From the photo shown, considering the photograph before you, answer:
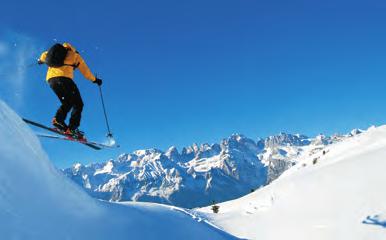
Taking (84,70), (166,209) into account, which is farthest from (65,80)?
(166,209)

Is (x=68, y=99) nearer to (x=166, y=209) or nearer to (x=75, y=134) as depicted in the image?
(x=75, y=134)

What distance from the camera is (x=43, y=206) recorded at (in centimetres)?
753

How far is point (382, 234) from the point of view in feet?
55.3

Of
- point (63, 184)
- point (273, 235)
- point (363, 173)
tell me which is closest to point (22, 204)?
point (63, 184)

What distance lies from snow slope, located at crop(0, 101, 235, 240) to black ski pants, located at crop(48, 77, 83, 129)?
192 inches

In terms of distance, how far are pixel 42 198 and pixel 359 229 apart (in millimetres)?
13625

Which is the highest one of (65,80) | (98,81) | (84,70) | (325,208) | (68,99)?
(98,81)

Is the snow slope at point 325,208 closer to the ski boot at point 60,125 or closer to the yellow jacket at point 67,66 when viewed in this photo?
the ski boot at point 60,125

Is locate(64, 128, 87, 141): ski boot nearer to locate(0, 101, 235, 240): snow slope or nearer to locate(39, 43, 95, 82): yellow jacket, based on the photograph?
locate(39, 43, 95, 82): yellow jacket

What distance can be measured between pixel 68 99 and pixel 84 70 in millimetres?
1335

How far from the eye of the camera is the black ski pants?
1456cm

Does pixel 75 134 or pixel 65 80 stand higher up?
pixel 65 80

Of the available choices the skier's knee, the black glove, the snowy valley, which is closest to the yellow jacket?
the skier's knee

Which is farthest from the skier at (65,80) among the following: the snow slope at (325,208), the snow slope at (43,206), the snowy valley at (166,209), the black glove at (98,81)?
the snow slope at (325,208)
